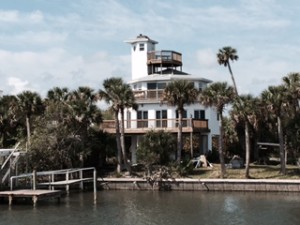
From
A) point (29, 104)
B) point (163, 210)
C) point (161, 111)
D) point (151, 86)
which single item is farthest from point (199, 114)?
point (163, 210)

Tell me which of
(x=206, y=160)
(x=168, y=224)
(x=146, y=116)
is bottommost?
(x=168, y=224)

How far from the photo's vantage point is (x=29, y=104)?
5400 centimetres

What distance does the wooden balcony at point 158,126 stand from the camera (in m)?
54.9

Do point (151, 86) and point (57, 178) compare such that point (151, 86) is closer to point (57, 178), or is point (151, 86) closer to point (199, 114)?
point (199, 114)

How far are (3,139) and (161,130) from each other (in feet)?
59.7

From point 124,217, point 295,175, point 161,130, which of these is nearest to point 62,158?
point 161,130

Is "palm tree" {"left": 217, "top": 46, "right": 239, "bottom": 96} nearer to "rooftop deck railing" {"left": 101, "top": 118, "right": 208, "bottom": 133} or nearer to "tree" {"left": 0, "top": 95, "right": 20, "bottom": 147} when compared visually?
"rooftop deck railing" {"left": 101, "top": 118, "right": 208, "bottom": 133}

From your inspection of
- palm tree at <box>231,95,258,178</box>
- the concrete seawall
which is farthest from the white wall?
palm tree at <box>231,95,258,178</box>

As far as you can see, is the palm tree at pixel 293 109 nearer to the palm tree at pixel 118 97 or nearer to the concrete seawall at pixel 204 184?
the concrete seawall at pixel 204 184

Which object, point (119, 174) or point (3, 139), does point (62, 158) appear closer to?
point (119, 174)

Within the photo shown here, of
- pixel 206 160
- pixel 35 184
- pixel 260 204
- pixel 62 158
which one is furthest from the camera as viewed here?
pixel 206 160

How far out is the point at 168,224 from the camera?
3122 centimetres

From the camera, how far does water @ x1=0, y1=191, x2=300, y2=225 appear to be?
32281 mm

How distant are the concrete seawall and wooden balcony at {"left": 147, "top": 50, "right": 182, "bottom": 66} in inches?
771
